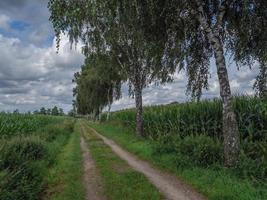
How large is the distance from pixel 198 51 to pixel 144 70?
43.2 ft

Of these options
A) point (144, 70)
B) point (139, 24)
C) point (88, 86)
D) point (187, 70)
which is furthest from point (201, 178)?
point (88, 86)

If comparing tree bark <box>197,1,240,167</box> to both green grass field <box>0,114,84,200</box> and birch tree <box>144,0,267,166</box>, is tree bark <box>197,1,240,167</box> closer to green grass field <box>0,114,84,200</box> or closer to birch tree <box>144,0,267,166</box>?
birch tree <box>144,0,267,166</box>

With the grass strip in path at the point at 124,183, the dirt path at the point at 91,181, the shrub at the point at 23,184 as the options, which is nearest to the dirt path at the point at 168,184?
the grass strip in path at the point at 124,183

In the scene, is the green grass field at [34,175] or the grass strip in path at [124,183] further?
the grass strip in path at [124,183]

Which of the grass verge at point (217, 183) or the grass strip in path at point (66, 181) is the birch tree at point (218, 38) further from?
the grass strip in path at point (66, 181)

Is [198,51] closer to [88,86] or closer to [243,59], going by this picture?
[243,59]

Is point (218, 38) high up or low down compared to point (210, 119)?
up

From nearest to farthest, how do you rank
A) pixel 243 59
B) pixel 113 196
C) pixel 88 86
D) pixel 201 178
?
1. pixel 113 196
2. pixel 201 178
3. pixel 243 59
4. pixel 88 86

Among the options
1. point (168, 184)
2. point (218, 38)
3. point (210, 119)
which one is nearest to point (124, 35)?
point (210, 119)

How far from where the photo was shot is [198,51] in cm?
1367

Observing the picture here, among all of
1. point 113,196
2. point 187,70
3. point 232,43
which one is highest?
point 232,43

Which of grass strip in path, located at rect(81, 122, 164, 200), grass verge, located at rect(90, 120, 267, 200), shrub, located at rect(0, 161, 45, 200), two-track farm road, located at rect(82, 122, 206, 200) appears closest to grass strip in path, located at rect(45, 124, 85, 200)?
shrub, located at rect(0, 161, 45, 200)

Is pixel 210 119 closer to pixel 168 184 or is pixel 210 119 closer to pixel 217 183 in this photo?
pixel 168 184

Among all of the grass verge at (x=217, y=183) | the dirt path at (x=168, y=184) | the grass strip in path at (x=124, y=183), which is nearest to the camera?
the grass verge at (x=217, y=183)
